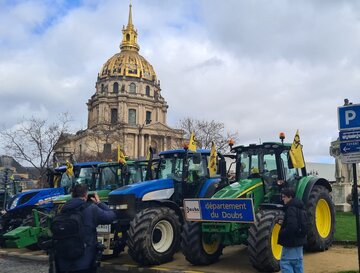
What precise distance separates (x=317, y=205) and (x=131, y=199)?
15.5 ft

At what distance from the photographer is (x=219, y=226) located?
930 centimetres

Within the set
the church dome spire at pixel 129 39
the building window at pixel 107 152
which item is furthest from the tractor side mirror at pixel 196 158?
the church dome spire at pixel 129 39

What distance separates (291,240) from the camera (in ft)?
20.6

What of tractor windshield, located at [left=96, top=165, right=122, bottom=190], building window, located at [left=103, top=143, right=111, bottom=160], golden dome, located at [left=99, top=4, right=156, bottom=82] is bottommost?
tractor windshield, located at [left=96, top=165, right=122, bottom=190]

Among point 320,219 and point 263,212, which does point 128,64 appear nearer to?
point 320,219

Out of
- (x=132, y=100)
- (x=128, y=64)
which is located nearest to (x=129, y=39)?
(x=128, y=64)

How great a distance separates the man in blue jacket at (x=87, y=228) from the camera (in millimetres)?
5262

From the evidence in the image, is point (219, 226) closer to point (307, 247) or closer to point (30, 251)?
point (307, 247)

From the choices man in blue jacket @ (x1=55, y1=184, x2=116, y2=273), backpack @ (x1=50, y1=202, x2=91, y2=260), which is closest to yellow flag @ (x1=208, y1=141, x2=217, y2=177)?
man in blue jacket @ (x1=55, y1=184, x2=116, y2=273)

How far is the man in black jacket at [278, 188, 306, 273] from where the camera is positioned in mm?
6266

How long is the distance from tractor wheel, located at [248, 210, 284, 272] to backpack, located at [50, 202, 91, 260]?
4258 mm

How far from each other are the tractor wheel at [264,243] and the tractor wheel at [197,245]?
4.27 feet

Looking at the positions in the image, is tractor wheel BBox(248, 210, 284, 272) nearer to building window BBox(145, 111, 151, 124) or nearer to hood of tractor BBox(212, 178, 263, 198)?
hood of tractor BBox(212, 178, 263, 198)

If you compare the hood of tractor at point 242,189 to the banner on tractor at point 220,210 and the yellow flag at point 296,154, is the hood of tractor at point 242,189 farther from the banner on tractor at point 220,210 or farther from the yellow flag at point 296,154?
the yellow flag at point 296,154
